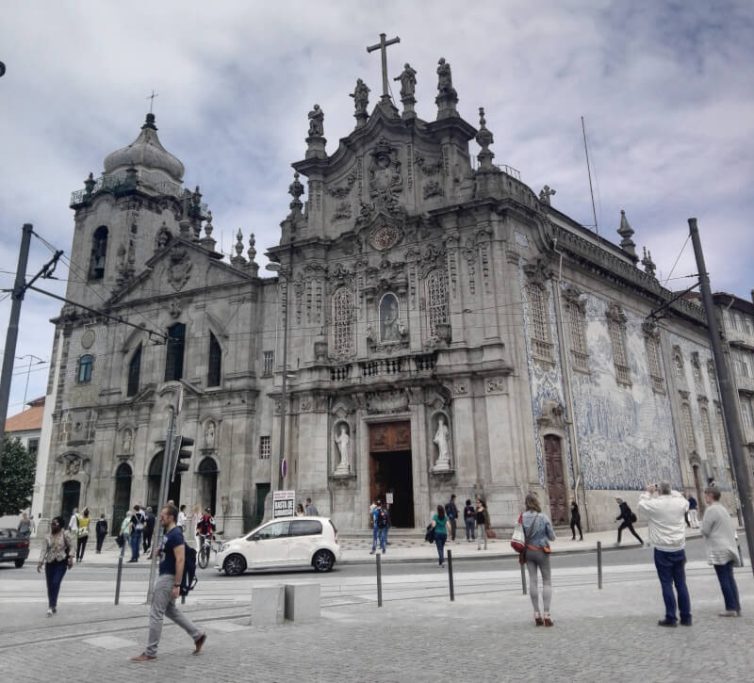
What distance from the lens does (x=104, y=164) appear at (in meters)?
46.6

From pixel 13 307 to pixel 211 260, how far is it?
2196 cm

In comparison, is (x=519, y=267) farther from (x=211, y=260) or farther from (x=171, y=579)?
(x=171, y=579)

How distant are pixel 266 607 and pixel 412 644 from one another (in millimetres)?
2742

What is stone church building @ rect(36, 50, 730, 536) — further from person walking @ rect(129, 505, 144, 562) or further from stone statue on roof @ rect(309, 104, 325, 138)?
person walking @ rect(129, 505, 144, 562)

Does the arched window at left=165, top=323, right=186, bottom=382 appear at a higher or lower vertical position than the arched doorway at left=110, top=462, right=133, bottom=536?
higher

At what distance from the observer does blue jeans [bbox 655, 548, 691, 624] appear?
852cm

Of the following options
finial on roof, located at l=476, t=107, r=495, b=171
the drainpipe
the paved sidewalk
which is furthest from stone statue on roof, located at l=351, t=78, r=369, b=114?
the paved sidewalk

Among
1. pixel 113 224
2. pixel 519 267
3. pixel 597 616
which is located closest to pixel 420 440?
pixel 519 267

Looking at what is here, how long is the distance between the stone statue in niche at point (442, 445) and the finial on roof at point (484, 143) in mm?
11282

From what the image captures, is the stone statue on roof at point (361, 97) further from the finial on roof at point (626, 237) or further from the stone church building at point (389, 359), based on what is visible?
the finial on roof at point (626, 237)

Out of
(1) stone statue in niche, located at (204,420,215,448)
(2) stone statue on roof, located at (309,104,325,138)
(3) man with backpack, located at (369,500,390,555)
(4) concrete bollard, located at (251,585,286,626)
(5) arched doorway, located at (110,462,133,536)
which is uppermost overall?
(2) stone statue on roof, located at (309,104,325,138)

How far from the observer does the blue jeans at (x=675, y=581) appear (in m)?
8.52

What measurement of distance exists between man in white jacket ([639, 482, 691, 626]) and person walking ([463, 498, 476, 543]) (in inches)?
612

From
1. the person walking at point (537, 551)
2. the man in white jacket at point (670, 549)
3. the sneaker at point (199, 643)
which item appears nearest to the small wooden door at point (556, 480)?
Result: the person walking at point (537, 551)
